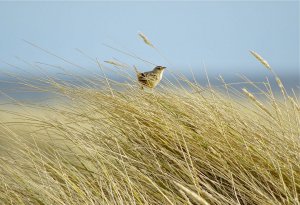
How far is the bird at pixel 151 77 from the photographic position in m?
3.65

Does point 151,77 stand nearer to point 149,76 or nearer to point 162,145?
point 149,76

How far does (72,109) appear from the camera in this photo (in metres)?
3.10

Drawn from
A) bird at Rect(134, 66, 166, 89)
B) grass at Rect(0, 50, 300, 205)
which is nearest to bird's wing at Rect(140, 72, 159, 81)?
bird at Rect(134, 66, 166, 89)

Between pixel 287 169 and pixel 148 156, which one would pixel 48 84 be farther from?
pixel 287 169

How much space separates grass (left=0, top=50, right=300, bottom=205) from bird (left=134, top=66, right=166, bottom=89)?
1.62 ft

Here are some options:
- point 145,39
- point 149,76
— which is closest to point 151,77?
point 149,76

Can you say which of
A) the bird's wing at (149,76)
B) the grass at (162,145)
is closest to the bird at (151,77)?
the bird's wing at (149,76)

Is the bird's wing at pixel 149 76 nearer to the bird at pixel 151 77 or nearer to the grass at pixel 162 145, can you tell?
the bird at pixel 151 77

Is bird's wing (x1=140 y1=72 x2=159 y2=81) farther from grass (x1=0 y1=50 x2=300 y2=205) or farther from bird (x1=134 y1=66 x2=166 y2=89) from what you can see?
grass (x1=0 y1=50 x2=300 y2=205)

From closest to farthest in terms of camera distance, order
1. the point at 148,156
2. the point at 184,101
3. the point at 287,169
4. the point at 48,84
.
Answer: the point at 287,169, the point at 148,156, the point at 184,101, the point at 48,84

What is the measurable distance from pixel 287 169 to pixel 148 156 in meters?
0.67

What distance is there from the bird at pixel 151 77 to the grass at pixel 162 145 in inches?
19.5

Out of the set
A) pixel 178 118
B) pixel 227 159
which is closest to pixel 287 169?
pixel 227 159

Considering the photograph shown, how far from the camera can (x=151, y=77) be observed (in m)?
3.69
